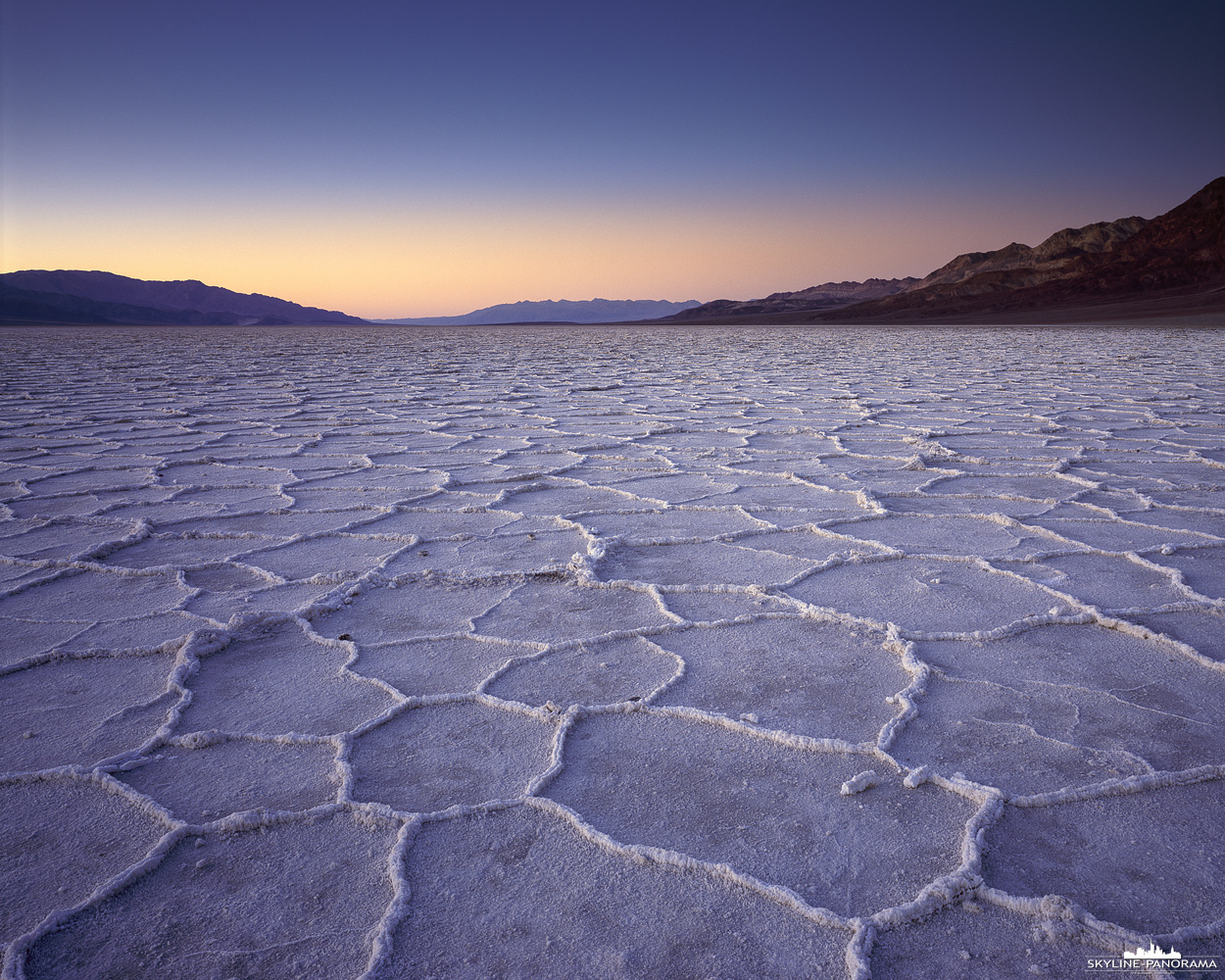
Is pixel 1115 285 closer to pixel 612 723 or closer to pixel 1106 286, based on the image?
pixel 1106 286

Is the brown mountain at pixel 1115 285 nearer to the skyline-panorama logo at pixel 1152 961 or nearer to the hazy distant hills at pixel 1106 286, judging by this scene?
the hazy distant hills at pixel 1106 286

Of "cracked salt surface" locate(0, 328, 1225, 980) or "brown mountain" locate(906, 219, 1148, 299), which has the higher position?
"brown mountain" locate(906, 219, 1148, 299)

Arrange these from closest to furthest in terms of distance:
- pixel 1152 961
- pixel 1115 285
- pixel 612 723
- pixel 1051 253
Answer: pixel 1152 961
pixel 612 723
pixel 1115 285
pixel 1051 253

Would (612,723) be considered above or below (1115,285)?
below

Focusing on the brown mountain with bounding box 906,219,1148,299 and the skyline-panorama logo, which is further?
the brown mountain with bounding box 906,219,1148,299

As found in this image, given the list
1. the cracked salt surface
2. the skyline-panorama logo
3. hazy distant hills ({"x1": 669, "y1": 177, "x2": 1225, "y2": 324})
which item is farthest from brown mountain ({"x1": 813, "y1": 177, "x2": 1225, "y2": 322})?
the skyline-panorama logo

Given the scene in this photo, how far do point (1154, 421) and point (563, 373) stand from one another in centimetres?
521

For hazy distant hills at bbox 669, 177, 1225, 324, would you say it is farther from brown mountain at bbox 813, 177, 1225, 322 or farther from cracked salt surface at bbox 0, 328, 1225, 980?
cracked salt surface at bbox 0, 328, 1225, 980

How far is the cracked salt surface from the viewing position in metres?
0.81

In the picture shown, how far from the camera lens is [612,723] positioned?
120 centimetres

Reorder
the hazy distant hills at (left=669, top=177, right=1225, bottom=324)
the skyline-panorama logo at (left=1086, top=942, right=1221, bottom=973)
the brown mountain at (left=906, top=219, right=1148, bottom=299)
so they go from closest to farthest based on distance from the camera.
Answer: the skyline-panorama logo at (left=1086, top=942, right=1221, bottom=973)
the hazy distant hills at (left=669, top=177, right=1225, bottom=324)
the brown mountain at (left=906, top=219, right=1148, bottom=299)

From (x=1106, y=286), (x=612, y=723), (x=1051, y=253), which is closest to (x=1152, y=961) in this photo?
(x=612, y=723)

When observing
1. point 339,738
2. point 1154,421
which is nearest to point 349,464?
point 339,738

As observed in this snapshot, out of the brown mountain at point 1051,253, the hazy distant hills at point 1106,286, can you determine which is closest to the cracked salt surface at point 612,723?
the hazy distant hills at point 1106,286
